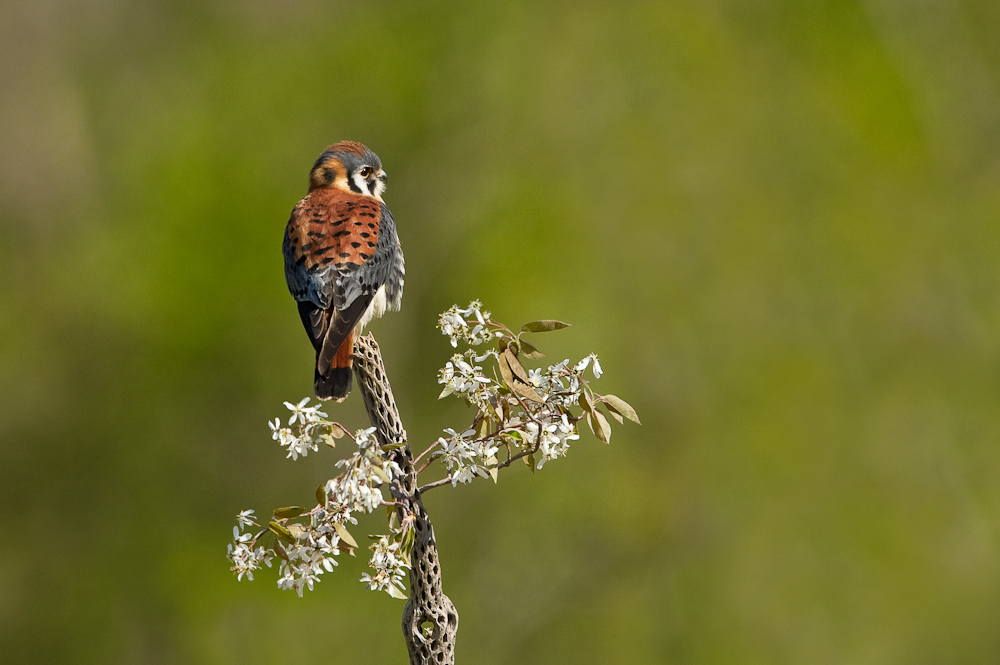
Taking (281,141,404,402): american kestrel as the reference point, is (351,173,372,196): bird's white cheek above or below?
above

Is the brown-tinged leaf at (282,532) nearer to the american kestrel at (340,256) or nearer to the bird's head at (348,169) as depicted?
the american kestrel at (340,256)

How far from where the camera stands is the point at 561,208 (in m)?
4.79

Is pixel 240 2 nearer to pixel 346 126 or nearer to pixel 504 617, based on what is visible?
pixel 346 126

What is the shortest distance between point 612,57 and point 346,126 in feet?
4.80

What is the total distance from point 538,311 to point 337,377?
2.65 m

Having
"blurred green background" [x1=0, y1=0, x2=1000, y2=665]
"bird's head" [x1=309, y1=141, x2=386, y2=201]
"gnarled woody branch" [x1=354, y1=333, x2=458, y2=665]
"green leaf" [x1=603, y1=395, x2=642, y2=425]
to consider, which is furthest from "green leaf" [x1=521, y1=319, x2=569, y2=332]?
"blurred green background" [x1=0, y1=0, x2=1000, y2=665]

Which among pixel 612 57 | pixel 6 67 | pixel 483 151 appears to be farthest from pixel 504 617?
pixel 6 67

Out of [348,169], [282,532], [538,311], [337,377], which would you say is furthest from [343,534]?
[538,311]

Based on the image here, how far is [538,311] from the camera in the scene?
4574 mm

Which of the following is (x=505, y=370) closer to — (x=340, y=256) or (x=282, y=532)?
(x=282, y=532)

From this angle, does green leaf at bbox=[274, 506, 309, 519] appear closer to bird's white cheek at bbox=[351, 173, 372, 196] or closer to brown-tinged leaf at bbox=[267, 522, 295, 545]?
brown-tinged leaf at bbox=[267, 522, 295, 545]

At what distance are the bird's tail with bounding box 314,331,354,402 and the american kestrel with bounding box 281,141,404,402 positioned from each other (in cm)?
2

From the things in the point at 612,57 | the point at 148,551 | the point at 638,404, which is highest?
the point at 612,57

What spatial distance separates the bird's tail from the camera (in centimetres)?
197
